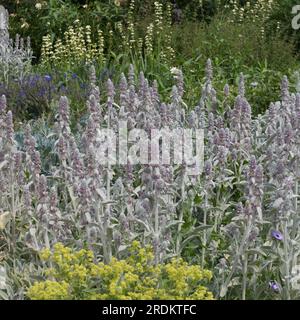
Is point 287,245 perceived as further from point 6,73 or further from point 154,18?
point 154,18

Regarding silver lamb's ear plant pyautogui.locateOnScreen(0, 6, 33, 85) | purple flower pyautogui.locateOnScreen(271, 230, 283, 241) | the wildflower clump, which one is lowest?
the wildflower clump

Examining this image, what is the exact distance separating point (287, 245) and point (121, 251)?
77cm

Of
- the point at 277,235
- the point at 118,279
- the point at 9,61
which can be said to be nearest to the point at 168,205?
the point at 277,235

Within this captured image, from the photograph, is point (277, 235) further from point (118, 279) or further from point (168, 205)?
point (118, 279)

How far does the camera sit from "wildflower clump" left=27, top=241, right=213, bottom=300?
126 inches

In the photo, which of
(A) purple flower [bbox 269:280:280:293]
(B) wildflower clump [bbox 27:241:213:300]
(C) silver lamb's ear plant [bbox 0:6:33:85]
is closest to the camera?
(B) wildflower clump [bbox 27:241:213:300]

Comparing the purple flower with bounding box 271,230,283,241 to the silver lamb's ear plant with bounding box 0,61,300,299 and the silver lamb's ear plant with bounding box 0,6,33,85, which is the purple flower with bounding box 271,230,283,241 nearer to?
the silver lamb's ear plant with bounding box 0,61,300,299

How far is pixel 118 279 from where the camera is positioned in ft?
11.0

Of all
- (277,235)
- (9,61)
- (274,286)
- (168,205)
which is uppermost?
(9,61)

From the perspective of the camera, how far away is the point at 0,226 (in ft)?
13.0

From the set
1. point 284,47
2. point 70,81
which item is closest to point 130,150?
point 70,81

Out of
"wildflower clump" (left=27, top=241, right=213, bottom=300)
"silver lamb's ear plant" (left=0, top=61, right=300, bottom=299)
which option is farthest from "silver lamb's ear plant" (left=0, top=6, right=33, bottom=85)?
"wildflower clump" (left=27, top=241, right=213, bottom=300)

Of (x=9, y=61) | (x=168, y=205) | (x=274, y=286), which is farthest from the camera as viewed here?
(x=9, y=61)
